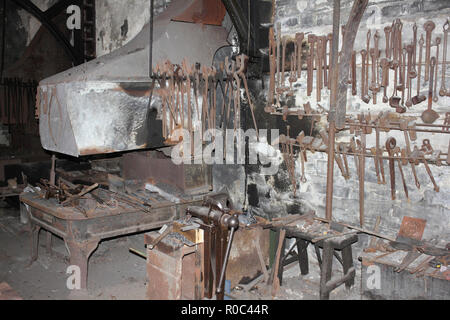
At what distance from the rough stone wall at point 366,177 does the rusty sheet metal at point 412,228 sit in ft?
0.23

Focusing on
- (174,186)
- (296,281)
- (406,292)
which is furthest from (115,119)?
(406,292)

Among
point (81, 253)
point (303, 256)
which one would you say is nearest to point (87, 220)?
point (81, 253)

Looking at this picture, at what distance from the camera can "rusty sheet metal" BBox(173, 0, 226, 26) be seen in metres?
4.90

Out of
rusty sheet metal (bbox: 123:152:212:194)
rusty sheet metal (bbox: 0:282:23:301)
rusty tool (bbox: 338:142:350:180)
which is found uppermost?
rusty tool (bbox: 338:142:350:180)

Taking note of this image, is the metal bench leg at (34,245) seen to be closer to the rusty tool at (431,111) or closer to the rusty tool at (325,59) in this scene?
the rusty tool at (325,59)

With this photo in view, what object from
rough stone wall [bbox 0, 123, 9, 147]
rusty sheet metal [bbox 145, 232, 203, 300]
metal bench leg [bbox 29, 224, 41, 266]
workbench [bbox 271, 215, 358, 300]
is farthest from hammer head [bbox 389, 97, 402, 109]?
rough stone wall [bbox 0, 123, 9, 147]

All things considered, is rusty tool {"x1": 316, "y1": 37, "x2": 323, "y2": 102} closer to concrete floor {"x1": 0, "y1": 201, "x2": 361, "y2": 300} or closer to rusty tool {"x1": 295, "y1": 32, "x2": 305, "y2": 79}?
rusty tool {"x1": 295, "y1": 32, "x2": 305, "y2": 79}

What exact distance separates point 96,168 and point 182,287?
3511mm

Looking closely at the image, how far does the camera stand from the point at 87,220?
432 centimetres

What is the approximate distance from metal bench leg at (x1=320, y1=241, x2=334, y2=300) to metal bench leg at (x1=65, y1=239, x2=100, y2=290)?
7.75 ft

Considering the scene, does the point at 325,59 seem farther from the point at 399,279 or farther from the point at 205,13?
the point at 399,279

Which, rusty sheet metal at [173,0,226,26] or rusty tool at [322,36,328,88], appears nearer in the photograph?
rusty tool at [322,36,328,88]

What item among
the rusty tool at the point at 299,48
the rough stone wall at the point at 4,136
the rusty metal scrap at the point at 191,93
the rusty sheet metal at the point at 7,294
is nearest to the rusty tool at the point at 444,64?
the rusty tool at the point at 299,48

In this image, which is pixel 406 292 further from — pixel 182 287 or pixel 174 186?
pixel 174 186
